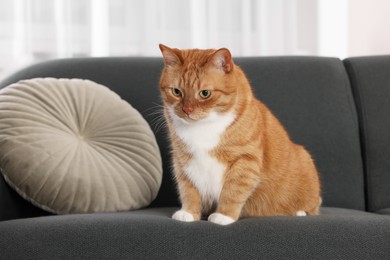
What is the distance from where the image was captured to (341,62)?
247 centimetres

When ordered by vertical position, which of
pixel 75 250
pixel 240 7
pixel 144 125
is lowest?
pixel 75 250

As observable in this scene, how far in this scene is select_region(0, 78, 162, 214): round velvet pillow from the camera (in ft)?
5.98

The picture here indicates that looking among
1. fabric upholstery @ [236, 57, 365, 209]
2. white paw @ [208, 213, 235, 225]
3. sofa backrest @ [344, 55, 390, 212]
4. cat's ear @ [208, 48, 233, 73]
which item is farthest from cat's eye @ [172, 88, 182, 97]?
sofa backrest @ [344, 55, 390, 212]

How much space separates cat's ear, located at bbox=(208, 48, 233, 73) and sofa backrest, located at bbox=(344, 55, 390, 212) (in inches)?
34.9

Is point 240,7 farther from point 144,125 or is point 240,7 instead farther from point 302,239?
point 302,239

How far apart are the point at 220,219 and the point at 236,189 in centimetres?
11

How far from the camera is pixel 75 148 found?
1.92 m

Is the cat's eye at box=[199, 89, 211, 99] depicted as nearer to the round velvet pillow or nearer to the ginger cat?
the ginger cat

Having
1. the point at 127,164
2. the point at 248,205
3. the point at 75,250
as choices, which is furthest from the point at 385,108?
the point at 75,250

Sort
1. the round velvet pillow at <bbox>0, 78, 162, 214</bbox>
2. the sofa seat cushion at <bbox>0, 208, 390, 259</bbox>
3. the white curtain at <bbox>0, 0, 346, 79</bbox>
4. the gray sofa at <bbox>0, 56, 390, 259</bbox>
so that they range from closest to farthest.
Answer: the sofa seat cushion at <bbox>0, 208, 390, 259</bbox> < the round velvet pillow at <bbox>0, 78, 162, 214</bbox> < the gray sofa at <bbox>0, 56, 390, 259</bbox> < the white curtain at <bbox>0, 0, 346, 79</bbox>

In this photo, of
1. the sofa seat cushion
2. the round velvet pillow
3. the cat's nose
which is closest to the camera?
the sofa seat cushion

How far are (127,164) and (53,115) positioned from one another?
286mm

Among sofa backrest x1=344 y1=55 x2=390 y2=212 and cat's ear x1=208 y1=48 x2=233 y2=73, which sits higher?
cat's ear x1=208 y1=48 x2=233 y2=73

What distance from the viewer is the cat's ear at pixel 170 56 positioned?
5.46ft
